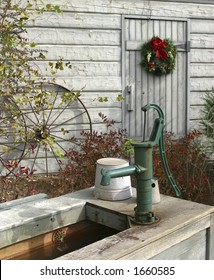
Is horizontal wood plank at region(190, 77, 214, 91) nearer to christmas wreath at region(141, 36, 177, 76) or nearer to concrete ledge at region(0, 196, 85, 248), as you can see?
christmas wreath at region(141, 36, 177, 76)

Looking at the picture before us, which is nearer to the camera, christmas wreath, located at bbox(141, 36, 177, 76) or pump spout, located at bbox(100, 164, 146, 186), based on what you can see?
pump spout, located at bbox(100, 164, 146, 186)

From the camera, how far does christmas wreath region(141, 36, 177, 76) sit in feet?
17.2

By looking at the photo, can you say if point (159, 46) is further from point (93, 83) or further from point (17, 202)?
point (17, 202)

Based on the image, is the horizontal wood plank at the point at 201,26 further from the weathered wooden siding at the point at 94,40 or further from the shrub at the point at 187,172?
the shrub at the point at 187,172

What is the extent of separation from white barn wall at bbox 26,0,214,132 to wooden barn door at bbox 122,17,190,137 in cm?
10

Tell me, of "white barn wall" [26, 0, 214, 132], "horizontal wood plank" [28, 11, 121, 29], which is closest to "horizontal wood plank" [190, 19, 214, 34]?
"white barn wall" [26, 0, 214, 132]

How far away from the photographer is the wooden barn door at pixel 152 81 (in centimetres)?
527

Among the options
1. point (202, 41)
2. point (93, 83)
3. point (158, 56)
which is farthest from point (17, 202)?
point (202, 41)

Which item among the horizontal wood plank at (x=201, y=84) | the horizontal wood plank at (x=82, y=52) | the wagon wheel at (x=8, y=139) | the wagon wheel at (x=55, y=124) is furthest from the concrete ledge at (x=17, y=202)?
the horizontal wood plank at (x=201, y=84)

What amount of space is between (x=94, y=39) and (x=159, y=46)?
33.8 inches

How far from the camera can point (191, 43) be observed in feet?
18.4
